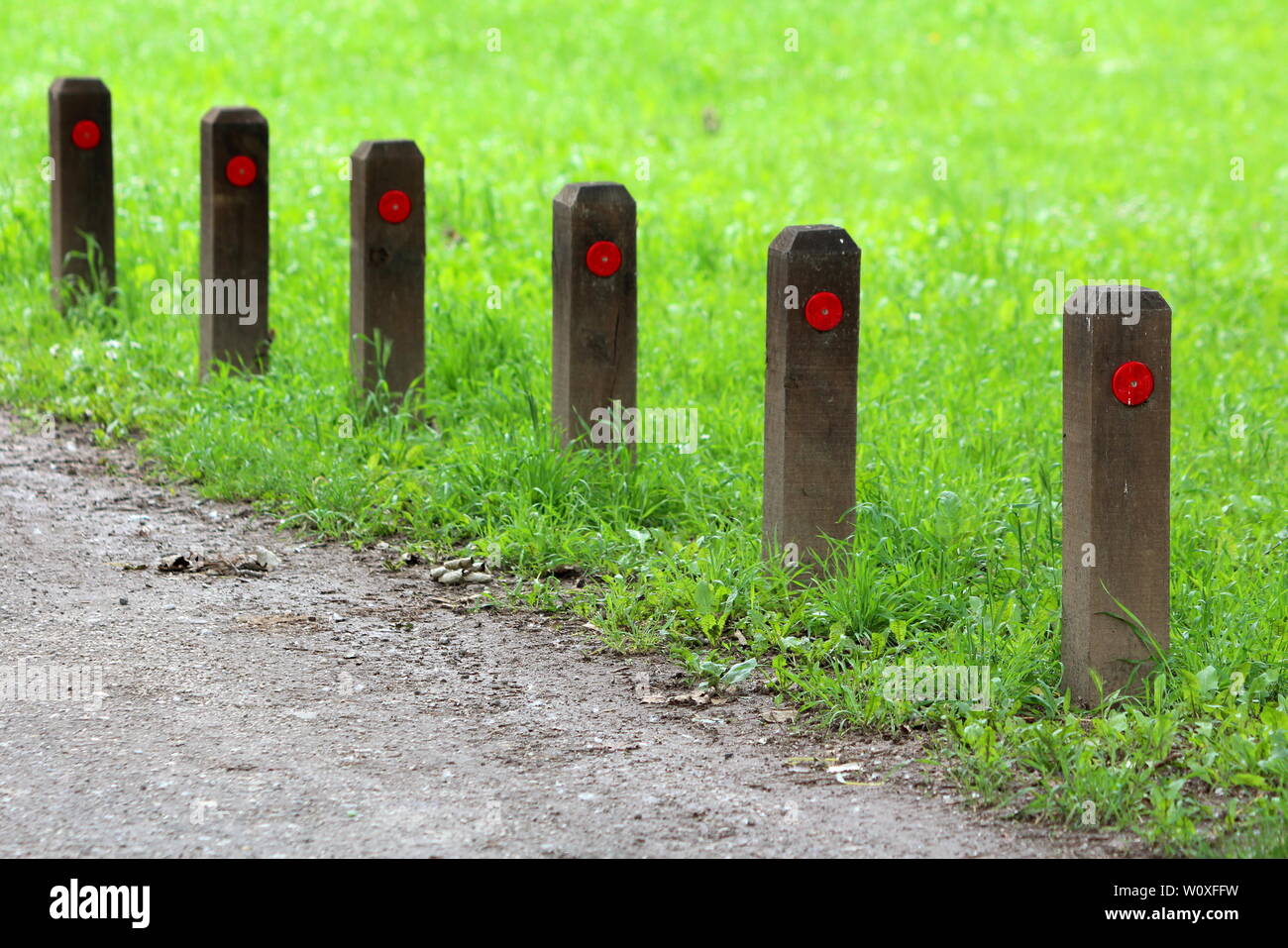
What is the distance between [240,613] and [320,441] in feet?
4.13

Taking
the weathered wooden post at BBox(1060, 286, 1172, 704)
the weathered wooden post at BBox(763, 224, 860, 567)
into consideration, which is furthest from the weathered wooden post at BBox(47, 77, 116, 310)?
the weathered wooden post at BBox(1060, 286, 1172, 704)

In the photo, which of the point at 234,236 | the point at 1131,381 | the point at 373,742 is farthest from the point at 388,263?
the point at 1131,381

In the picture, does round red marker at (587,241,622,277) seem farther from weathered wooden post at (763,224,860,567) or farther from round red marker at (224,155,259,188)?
round red marker at (224,155,259,188)

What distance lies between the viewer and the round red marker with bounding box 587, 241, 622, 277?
16.7ft

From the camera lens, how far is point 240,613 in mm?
4590

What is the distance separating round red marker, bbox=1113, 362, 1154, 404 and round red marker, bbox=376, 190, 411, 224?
3092 millimetres

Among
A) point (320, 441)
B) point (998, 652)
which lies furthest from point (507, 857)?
point (320, 441)

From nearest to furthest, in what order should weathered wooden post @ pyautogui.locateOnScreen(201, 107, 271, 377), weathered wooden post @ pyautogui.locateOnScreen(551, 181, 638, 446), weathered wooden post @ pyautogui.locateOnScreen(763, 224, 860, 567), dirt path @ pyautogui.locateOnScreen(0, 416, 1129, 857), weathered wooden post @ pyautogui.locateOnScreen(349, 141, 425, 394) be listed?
dirt path @ pyautogui.locateOnScreen(0, 416, 1129, 857) < weathered wooden post @ pyautogui.locateOnScreen(763, 224, 860, 567) < weathered wooden post @ pyautogui.locateOnScreen(551, 181, 638, 446) < weathered wooden post @ pyautogui.locateOnScreen(349, 141, 425, 394) < weathered wooden post @ pyautogui.locateOnScreen(201, 107, 271, 377)

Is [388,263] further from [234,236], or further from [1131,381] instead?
[1131,381]

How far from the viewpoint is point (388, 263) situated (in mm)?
5883

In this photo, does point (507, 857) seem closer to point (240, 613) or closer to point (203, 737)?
point (203, 737)

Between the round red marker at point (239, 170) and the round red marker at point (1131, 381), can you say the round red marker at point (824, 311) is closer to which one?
the round red marker at point (1131, 381)

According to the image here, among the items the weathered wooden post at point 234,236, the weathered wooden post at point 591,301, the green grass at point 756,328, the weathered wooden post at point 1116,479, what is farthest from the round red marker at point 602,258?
the weathered wooden post at point 234,236

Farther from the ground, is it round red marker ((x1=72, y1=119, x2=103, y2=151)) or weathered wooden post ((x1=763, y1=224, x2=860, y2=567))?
round red marker ((x1=72, y1=119, x2=103, y2=151))
